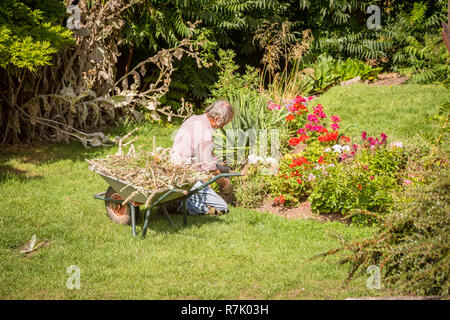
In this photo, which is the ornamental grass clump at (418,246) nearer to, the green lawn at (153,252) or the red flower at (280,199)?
the green lawn at (153,252)

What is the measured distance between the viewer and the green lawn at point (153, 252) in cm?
395

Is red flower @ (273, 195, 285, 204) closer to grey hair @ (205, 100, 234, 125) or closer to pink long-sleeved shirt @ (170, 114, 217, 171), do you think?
pink long-sleeved shirt @ (170, 114, 217, 171)

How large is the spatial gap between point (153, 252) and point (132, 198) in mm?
590

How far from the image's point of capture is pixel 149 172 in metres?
4.75

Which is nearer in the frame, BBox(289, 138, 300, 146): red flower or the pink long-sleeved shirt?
the pink long-sleeved shirt

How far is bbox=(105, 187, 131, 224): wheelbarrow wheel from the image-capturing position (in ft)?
17.2

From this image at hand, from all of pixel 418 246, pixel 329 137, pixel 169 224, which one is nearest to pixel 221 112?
pixel 169 224

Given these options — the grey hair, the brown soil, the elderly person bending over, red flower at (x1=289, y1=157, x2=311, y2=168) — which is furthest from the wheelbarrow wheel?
red flower at (x1=289, y1=157, x2=311, y2=168)

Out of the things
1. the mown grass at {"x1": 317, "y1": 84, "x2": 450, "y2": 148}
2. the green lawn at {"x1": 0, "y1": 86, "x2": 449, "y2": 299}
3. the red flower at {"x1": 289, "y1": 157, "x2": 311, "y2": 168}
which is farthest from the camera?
the mown grass at {"x1": 317, "y1": 84, "x2": 450, "y2": 148}

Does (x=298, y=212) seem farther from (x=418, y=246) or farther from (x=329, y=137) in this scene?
(x=418, y=246)

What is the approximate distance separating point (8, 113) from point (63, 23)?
6.03ft
